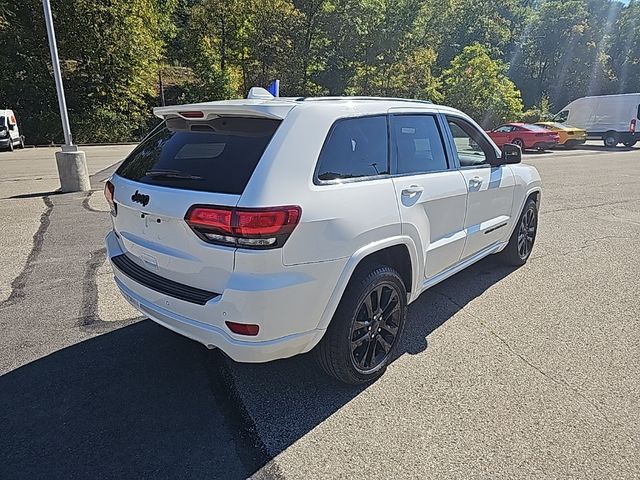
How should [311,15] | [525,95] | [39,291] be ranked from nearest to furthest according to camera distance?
[39,291] → [311,15] → [525,95]

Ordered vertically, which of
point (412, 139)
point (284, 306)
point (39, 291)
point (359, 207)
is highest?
point (412, 139)

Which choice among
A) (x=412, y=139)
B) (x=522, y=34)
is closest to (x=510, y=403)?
(x=412, y=139)

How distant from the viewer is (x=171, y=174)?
8.64ft

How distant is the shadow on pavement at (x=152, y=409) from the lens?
2256 mm

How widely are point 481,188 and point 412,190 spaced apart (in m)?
1.16

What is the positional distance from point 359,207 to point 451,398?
1313 millimetres

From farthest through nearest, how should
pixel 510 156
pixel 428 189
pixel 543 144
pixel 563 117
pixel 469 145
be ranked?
pixel 563 117, pixel 543 144, pixel 510 156, pixel 469 145, pixel 428 189

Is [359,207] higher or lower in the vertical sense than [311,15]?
lower

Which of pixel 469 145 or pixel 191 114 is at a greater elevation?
pixel 191 114

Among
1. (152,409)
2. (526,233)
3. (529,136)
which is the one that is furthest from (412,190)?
(529,136)

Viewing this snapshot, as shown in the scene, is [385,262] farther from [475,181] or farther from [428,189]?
[475,181]

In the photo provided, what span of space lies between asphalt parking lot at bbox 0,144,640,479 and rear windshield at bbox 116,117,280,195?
129 cm

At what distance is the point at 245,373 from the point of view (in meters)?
3.01

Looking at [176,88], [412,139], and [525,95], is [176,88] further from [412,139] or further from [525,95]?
[525,95]
